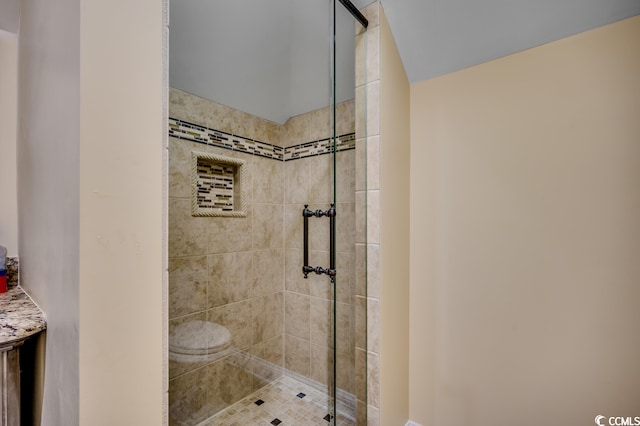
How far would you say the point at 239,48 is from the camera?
1.44 m

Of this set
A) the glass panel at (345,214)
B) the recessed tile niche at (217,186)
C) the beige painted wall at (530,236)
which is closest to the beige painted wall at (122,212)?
the recessed tile niche at (217,186)

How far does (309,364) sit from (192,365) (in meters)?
0.69

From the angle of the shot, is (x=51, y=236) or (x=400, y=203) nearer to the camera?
(x=51, y=236)

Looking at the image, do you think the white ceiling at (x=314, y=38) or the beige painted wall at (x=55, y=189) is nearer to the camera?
the beige painted wall at (x=55, y=189)

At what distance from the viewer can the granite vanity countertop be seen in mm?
745

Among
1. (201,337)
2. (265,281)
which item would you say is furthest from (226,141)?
(201,337)

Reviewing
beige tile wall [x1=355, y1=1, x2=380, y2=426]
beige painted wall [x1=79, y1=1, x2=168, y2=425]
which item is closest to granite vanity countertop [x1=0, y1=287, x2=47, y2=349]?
beige painted wall [x1=79, y1=1, x2=168, y2=425]

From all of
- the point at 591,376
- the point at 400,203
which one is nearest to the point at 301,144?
the point at 400,203

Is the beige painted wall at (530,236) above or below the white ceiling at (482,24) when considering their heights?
below

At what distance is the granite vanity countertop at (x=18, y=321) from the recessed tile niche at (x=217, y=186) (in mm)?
584

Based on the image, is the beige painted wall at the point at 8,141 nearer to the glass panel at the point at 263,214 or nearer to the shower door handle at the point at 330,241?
the glass panel at the point at 263,214

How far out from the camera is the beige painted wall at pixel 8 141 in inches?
52.7

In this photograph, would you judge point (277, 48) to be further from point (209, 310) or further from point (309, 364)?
point (309, 364)

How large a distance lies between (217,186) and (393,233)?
3.11 ft
